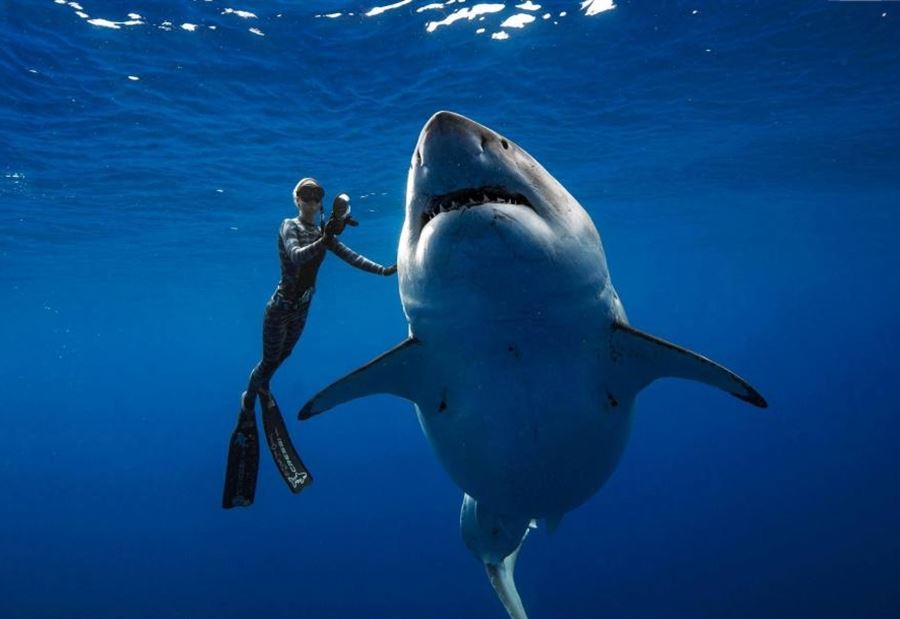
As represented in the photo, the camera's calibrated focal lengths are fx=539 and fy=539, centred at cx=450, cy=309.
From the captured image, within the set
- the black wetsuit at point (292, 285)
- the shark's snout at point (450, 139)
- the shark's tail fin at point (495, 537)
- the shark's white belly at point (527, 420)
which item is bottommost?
the shark's tail fin at point (495, 537)

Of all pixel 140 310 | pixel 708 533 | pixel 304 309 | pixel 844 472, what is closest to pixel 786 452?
pixel 844 472

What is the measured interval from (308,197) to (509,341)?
3177 millimetres

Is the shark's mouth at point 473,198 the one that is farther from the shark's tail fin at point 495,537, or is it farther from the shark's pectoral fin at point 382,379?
the shark's tail fin at point 495,537

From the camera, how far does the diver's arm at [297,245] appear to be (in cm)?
480

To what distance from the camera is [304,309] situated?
20.3ft

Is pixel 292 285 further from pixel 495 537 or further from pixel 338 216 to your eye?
pixel 495 537

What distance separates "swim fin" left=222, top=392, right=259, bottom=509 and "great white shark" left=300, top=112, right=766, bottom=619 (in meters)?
3.65

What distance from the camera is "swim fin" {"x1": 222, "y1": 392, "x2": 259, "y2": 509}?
23.1 ft

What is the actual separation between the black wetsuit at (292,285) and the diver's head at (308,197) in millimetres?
110

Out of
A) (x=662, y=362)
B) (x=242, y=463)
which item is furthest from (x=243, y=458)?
→ (x=662, y=362)

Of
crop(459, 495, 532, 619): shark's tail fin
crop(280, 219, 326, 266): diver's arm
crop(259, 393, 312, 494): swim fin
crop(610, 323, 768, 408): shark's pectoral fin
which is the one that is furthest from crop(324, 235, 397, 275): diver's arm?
crop(610, 323, 768, 408): shark's pectoral fin

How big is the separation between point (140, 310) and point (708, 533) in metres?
60.8

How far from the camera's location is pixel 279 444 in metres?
6.96

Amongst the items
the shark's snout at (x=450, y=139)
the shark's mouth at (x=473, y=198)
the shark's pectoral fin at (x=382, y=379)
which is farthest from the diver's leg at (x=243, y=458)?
the shark's snout at (x=450, y=139)
